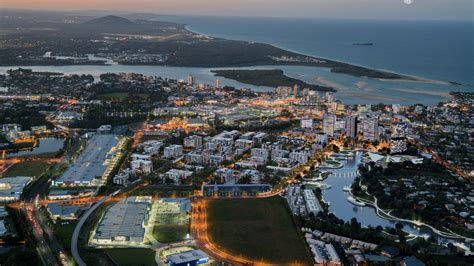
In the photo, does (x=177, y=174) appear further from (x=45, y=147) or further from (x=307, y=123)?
(x=307, y=123)

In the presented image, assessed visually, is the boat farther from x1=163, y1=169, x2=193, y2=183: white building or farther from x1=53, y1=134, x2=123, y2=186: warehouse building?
x1=53, y1=134, x2=123, y2=186: warehouse building

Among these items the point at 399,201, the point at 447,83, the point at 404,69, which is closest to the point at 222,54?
the point at 404,69

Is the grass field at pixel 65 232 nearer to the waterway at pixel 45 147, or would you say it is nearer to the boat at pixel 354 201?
the waterway at pixel 45 147

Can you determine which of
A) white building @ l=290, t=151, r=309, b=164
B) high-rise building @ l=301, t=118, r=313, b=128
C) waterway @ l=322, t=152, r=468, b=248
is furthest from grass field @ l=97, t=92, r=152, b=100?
waterway @ l=322, t=152, r=468, b=248

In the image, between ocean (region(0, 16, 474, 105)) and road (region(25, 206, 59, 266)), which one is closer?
road (region(25, 206, 59, 266))

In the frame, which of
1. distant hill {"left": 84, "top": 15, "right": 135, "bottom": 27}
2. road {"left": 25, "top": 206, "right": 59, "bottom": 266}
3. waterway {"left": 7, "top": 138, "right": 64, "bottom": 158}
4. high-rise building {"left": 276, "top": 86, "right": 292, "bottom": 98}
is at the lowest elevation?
waterway {"left": 7, "top": 138, "right": 64, "bottom": 158}

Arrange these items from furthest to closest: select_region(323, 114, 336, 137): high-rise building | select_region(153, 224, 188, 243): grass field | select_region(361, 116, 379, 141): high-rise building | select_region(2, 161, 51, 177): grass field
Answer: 1. select_region(323, 114, 336, 137): high-rise building
2. select_region(361, 116, 379, 141): high-rise building
3. select_region(2, 161, 51, 177): grass field
4. select_region(153, 224, 188, 243): grass field

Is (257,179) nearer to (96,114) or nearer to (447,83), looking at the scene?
(96,114)
